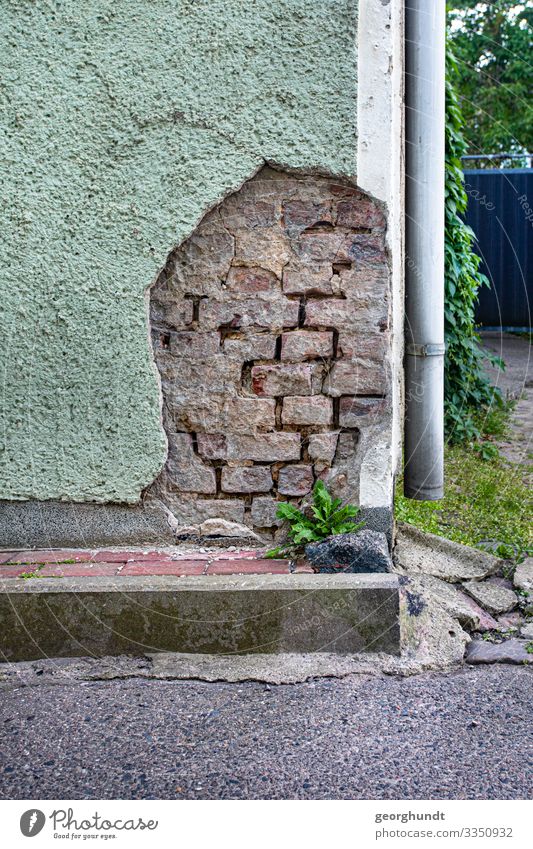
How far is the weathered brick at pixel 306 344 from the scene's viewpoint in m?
3.00

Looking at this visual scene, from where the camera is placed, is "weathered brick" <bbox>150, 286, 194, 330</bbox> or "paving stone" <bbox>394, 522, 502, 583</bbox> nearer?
"weathered brick" <bbox>150, 286, 194, 330</bbox>

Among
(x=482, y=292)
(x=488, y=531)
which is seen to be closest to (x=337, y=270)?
(x=488, y=531)

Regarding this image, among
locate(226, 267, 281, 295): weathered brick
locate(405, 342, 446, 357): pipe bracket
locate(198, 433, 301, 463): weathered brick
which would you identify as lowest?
locate(198, 433, 301, 463): weathered brick

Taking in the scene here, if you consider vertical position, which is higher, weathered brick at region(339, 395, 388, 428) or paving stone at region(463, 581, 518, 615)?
weathered brick at region(339, 395, 388, 428)

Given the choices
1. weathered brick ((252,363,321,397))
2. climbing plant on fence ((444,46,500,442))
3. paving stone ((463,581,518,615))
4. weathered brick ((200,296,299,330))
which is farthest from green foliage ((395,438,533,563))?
weathered brick ((200,296,299,330))

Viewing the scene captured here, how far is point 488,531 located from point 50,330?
2.12 meters

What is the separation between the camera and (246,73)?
2.85 metres

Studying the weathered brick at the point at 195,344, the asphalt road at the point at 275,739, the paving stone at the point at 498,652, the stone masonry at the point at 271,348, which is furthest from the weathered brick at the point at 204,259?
the paving stone at the point at 498,652

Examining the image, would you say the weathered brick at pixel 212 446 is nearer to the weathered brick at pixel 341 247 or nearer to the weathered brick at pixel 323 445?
the weathered brick at pixel 323 445

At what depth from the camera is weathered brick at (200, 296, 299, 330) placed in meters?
2.99

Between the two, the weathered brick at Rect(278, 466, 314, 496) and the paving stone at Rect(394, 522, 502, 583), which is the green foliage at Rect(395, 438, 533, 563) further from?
the weathered brick at Rect(278, 466, 314, 496)

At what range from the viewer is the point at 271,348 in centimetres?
302

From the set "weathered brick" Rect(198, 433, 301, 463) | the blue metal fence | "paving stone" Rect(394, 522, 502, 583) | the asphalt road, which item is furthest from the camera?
the blue metal fence

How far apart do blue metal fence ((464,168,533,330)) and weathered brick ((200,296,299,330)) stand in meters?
8.17
